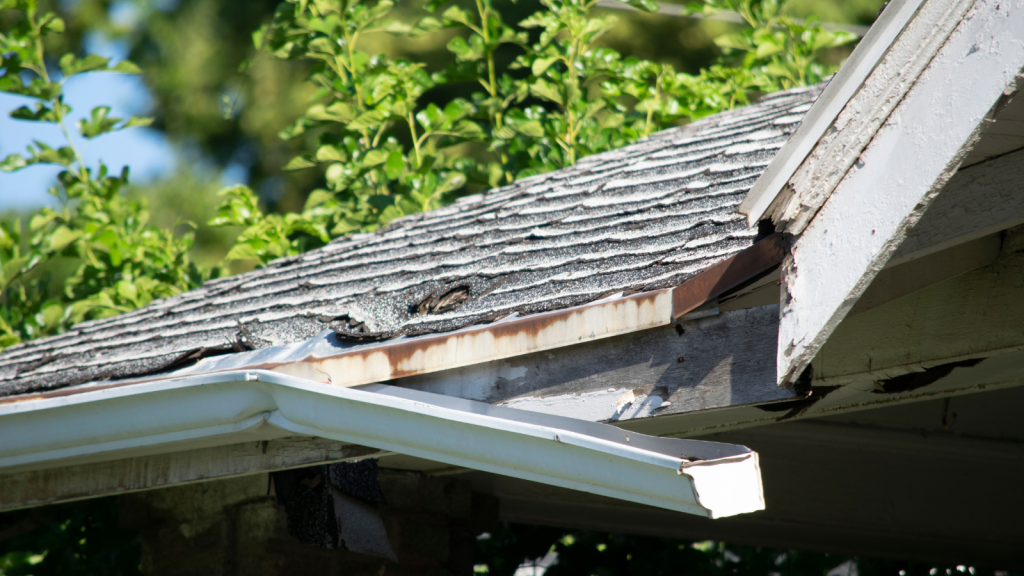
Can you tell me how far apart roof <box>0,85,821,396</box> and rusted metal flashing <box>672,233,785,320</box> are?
11 cm

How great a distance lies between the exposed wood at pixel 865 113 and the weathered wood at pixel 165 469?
41.4 inches

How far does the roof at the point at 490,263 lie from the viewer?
188cm

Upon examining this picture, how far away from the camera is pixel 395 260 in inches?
110

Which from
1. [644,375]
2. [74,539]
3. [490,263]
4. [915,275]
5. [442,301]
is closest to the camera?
[915,275]

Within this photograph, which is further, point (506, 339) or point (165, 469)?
point (165, 469)

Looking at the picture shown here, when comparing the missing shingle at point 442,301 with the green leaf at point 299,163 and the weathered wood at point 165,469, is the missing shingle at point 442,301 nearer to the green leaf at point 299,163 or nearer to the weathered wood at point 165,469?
the weathered wood at point 165,469

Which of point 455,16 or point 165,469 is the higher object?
point 455,16

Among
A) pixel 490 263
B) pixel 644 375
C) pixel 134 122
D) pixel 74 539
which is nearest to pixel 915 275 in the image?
pixel 644 375

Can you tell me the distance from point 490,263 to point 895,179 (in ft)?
4.49

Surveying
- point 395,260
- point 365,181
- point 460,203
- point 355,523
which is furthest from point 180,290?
point 355,523

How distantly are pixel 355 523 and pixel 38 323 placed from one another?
3327 mm

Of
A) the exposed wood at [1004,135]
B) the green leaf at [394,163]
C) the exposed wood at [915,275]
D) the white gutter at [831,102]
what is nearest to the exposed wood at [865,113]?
the white gutter at [831,102]

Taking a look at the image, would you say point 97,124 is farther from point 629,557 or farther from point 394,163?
point 629,557

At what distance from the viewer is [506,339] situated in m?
1.65
